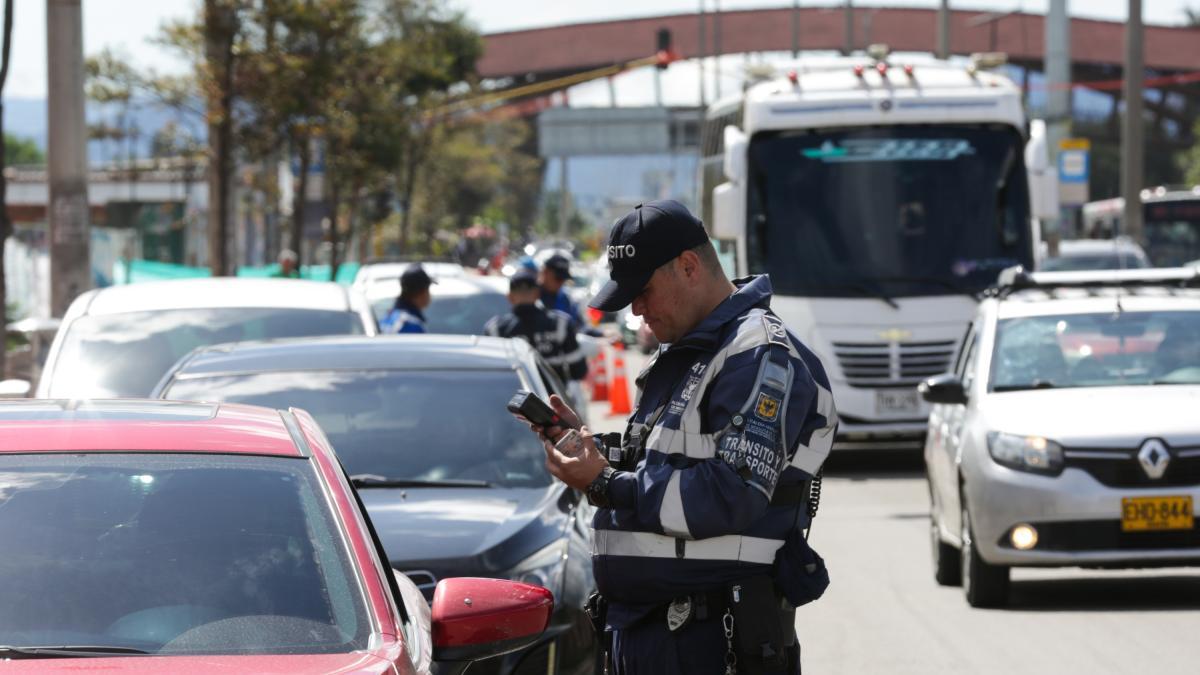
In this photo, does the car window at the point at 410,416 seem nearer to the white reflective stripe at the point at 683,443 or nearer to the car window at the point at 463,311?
the white reflective stripe at the point at 683,443

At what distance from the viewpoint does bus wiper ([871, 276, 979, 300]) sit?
19.4 m

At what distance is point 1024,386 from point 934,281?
7.94m

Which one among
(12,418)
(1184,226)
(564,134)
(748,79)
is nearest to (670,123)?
(564,134)

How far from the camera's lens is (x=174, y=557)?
4742mm

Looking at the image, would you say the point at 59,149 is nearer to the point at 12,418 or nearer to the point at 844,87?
Result: the point at 844,87

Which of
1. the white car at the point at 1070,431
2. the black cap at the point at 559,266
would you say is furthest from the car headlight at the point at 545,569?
the black cap at the point at 559,266

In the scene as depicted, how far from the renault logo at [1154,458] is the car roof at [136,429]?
6073mm

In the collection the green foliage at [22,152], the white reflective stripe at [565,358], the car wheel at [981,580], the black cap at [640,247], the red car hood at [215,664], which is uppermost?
Result: the black cap at [640,247]

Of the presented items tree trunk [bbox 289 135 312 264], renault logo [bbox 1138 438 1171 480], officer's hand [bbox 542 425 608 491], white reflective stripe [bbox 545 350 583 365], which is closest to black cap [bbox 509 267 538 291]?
white reflective stripe [bbox 545 350 583 365]

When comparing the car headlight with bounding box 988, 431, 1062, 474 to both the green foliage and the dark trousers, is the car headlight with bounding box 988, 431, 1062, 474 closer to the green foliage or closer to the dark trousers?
the dark trousers

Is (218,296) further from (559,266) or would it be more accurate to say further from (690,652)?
(690,652)

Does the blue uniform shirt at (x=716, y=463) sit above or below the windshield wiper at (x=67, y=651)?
above

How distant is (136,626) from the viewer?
4520mm

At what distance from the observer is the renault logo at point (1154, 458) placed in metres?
10.5
